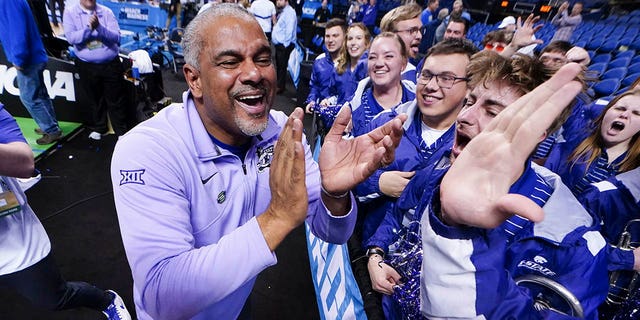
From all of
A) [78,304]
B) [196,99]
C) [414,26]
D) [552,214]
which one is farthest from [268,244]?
[414,26]

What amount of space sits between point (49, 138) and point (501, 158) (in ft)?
17.3

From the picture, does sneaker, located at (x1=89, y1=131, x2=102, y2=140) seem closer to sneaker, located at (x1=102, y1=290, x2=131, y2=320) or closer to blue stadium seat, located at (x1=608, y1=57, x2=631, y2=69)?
sneaker, located at (x1=102, y1=290, x2=131, y2=320)

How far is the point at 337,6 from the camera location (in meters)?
16.5

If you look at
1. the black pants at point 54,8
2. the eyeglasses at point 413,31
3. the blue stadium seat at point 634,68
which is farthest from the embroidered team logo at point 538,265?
the black pants at point 54,8

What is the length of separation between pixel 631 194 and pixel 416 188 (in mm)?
1203

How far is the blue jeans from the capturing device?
153 inches

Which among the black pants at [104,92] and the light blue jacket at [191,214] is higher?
the light blue jacket at [191,214]

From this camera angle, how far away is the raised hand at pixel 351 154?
1.13 m

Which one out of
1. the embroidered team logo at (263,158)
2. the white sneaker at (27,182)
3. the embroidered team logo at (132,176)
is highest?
the embroidered team logo at (132,176)

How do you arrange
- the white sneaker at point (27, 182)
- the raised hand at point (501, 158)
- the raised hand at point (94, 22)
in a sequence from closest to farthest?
the raised hand at point (501, 158)
the white sneaker at point (27, 182)
the raised hand at point (94, 22)

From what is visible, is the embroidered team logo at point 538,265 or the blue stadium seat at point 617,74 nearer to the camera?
the embroidered team logo at point 538,265

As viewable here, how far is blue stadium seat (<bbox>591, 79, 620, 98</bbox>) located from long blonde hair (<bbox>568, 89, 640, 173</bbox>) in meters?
3.90

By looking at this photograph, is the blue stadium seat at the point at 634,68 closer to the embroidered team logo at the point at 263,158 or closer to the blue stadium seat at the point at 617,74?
the blue stadium seat at the point at 617,74

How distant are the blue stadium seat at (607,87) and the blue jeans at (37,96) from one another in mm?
8057
